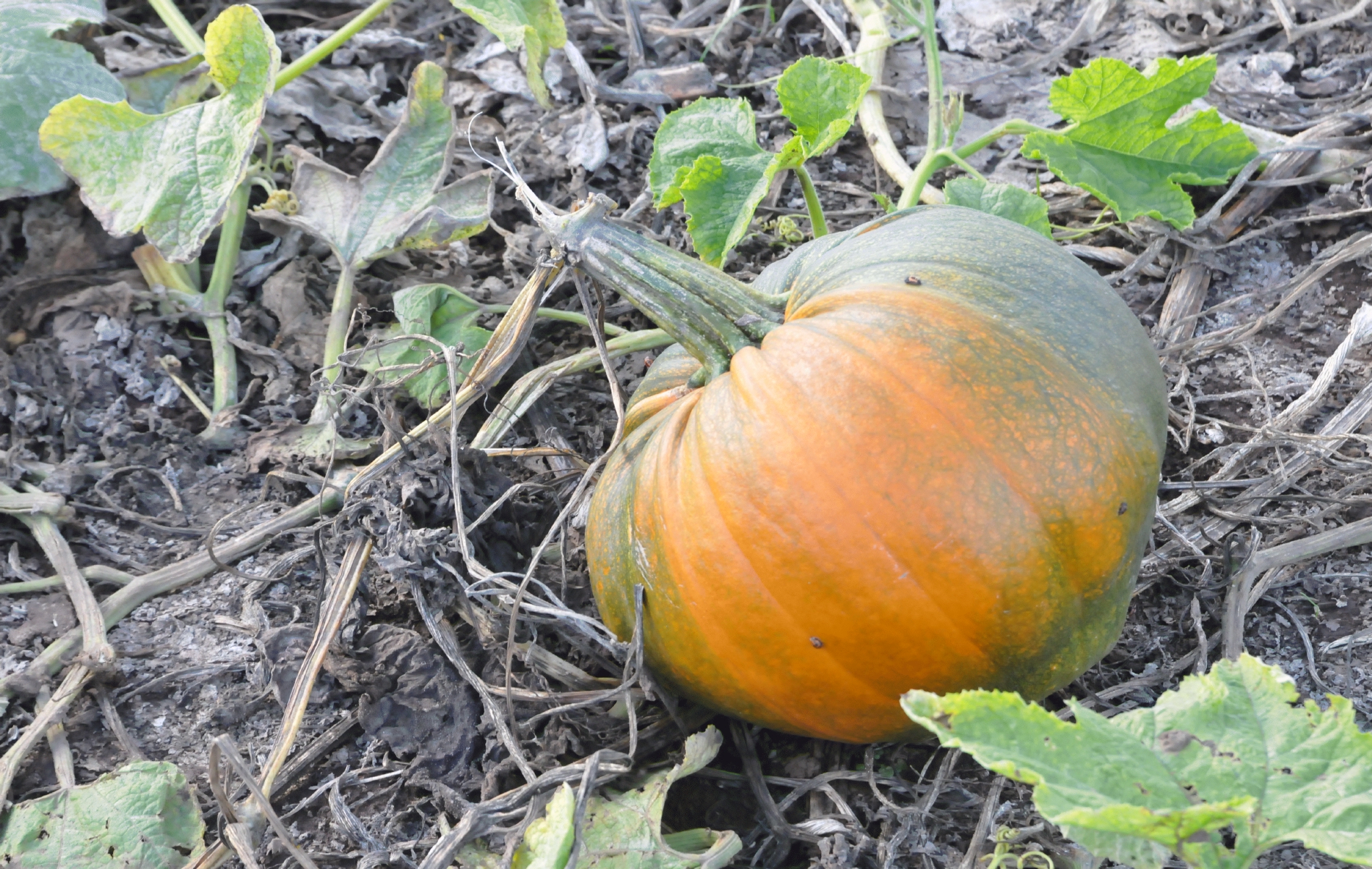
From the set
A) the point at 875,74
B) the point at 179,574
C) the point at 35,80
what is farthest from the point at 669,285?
the point at 35,80

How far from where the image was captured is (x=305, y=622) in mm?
2338

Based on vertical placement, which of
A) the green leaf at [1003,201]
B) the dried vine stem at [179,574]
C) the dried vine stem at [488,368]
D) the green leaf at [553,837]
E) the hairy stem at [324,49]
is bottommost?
the dried vine stem at [179,574]

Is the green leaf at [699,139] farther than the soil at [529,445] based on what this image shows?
Yes

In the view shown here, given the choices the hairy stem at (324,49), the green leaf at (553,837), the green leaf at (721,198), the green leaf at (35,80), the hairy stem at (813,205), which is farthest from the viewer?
the hairy stem at (324,49)

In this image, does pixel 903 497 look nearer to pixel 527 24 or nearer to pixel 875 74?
pixel 527 24

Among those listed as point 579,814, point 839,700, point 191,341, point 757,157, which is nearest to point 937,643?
point 839,700

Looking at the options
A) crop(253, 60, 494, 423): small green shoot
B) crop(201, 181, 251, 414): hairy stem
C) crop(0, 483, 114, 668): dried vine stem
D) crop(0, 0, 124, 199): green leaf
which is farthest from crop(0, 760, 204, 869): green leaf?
crop(0, 0, 124, 199): green leaf

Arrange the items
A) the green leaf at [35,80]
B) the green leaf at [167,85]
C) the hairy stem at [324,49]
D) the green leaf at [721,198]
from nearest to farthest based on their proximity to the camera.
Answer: the green leaf at [721,198], the green leaf at [35,80], the hairy stem at [324,49], the green leaf at [167,85]

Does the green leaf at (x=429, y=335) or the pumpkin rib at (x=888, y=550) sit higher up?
the pumpkin rib at (x=888, y=550)

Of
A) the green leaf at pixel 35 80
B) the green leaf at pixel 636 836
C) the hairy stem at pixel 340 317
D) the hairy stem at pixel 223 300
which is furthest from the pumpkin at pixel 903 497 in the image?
the green leaf at pixel 35 80

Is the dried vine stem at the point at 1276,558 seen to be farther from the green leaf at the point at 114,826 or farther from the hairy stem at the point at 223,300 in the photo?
A: the hairy stem at the point at 223,300

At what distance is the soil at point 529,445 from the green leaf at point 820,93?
0.54m

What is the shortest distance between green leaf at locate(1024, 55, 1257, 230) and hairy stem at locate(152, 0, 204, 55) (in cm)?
229

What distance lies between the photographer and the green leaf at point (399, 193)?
2.81 m
